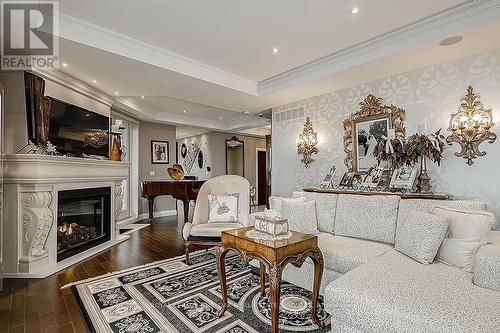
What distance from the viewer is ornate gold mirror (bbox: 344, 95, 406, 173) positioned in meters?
3.64

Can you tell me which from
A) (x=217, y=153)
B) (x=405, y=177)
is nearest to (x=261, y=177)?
(x=217, y=153)

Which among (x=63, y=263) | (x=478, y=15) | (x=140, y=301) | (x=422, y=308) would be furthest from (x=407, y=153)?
(x=63, y=263)

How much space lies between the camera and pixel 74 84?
3.73m

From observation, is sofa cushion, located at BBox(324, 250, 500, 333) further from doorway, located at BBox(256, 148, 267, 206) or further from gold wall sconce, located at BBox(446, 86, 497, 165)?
doorway, located at BBox(256, 148, 267, 206)

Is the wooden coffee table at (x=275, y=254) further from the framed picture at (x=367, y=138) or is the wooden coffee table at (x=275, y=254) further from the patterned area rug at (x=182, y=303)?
the framed picture at (x=367, y=138)

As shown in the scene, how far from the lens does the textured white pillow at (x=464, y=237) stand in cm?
186

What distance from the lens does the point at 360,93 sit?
4.02m

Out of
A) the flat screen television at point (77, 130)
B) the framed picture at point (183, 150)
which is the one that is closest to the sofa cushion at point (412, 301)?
the flat screen television at point (77, 130)

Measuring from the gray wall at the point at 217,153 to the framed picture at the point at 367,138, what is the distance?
5.35m

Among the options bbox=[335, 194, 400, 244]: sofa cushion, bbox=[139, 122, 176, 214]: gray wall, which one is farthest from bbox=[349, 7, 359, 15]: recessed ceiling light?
bbox=[139, 122, 176, 214]: gray wall

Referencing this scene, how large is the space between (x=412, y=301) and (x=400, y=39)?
2.79 m

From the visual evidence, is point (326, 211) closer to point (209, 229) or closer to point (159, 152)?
point (209, 229)

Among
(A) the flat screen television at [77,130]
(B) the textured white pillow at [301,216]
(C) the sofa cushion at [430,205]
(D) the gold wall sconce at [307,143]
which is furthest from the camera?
(D) the gold wall sconce at [307,143]

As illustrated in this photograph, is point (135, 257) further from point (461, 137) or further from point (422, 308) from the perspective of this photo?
point (461, 137)
